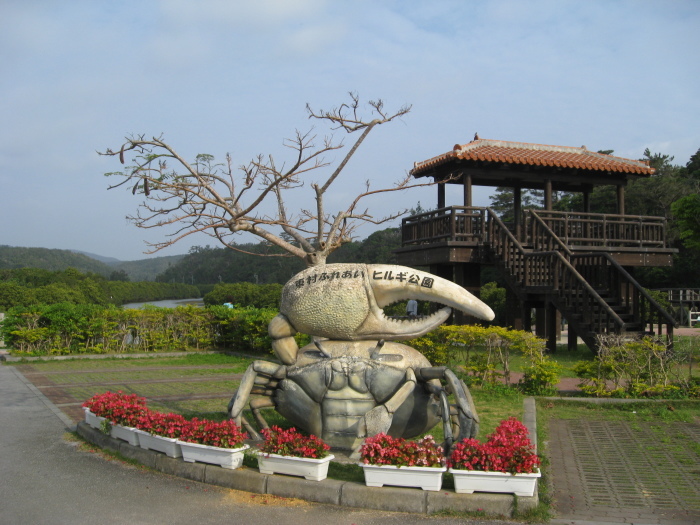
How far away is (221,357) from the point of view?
1805 cm

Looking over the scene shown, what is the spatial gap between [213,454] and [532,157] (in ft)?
42.1

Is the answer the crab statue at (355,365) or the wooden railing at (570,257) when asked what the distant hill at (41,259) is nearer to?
the wooden railing at (570,257)

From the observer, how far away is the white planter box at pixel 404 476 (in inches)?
205

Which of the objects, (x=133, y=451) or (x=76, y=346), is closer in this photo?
(x=133, y=451)

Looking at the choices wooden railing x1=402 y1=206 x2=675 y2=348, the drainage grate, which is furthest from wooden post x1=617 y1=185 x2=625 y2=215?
the drainage grate

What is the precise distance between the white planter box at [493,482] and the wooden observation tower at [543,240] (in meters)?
8.49

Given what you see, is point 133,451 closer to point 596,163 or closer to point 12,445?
point 12,445

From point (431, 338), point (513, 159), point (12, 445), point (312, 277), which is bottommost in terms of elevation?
point (12, 445)

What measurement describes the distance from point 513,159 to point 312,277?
→ 10436 millimetres

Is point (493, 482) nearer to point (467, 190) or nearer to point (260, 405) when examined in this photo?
point (260, 405)

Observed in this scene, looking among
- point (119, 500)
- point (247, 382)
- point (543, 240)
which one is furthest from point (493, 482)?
point (543, 240)

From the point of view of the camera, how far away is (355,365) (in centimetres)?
653

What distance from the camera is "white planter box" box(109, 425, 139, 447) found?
6820 mm

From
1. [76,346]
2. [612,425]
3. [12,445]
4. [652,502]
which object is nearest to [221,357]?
[76,346]
